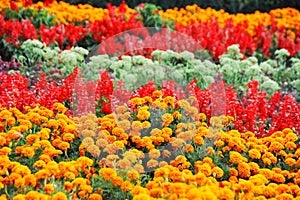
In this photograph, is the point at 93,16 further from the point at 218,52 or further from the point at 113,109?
the point at 113,109

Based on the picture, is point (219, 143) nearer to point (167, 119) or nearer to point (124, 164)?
point (167, 119)

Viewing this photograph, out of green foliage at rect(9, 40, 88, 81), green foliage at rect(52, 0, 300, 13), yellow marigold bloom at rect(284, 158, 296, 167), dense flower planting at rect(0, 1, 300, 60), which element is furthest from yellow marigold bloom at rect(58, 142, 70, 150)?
green foliage at rect(52, 0, 300, 13)

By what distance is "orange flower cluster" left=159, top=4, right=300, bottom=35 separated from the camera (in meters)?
9.77

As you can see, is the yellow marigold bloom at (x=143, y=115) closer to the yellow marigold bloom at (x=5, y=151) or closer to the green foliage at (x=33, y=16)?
the yellow marigold bloom at (x=5, y=151)

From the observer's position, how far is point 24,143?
14.6 ft

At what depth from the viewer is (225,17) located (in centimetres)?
Answer: 1038

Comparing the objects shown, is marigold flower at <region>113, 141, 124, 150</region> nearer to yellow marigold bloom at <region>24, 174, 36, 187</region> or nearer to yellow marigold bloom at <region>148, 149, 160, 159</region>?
yellow marigold bloom at <region>148, 149, 160, 159</region>

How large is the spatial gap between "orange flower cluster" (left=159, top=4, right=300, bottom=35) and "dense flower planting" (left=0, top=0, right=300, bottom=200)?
5.70 feet

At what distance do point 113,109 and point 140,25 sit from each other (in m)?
3.72

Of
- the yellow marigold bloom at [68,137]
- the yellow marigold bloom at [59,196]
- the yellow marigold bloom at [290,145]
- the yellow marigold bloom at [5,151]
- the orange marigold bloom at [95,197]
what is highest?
the yellow marigold bloom at [290,145]

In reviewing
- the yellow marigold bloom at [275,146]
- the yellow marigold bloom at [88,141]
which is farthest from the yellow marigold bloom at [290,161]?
the yellow marigold bloom at [88,141]

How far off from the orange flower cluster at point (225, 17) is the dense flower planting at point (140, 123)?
1.74m

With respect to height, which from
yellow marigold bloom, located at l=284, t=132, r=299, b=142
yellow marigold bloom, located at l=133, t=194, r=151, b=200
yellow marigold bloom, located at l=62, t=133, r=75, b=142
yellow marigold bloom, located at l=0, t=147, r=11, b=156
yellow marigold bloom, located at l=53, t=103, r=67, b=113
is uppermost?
yellow marigold bloom, located at l=53, t=103, r=67, b=113

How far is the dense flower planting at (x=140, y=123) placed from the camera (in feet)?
12.6
